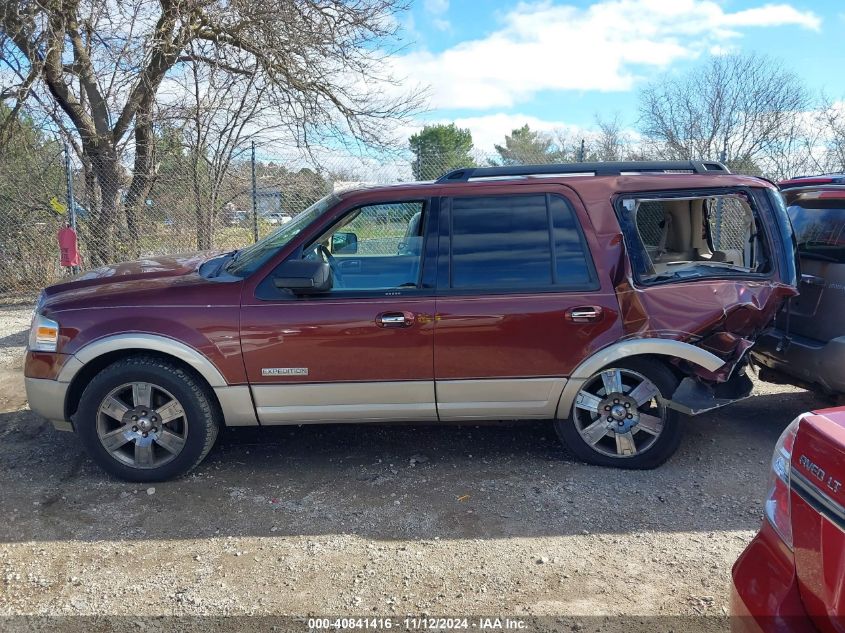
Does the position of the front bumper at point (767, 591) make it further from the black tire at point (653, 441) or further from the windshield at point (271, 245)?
the windshield at point (271, 245)

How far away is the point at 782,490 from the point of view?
1927 mm

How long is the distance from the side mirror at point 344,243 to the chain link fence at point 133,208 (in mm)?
5974

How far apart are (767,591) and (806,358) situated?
9.84ft

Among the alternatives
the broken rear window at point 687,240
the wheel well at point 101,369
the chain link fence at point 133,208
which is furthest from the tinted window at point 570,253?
the chain link fence at point 133,208

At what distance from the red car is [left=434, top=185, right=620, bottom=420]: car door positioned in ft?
6.37

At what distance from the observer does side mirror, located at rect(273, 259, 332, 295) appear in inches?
147

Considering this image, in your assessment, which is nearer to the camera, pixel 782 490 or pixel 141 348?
pixel 782 490

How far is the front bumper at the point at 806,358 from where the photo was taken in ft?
13.4

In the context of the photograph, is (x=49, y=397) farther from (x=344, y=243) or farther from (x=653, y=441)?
(x=653, y=441)

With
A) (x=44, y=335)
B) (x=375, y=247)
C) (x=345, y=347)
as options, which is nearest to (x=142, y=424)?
(x=44, y=335)

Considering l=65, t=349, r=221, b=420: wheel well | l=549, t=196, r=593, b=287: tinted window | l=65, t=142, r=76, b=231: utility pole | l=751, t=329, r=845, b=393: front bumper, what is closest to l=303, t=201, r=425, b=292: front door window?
l=549, t=196, r=593, b=287: tinted window

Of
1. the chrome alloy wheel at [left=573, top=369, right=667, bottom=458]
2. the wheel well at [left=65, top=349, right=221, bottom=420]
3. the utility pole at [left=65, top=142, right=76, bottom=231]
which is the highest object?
the utility pole at [left=65, top=142, right=76, bottom=231]

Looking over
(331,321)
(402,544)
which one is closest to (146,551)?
(402,544)

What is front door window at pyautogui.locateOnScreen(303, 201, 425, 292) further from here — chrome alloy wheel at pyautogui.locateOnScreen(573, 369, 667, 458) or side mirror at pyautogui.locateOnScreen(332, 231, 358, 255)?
chrome alloy wheel at pyautogui.locateOnScreen(573, 369, 667, 458)
